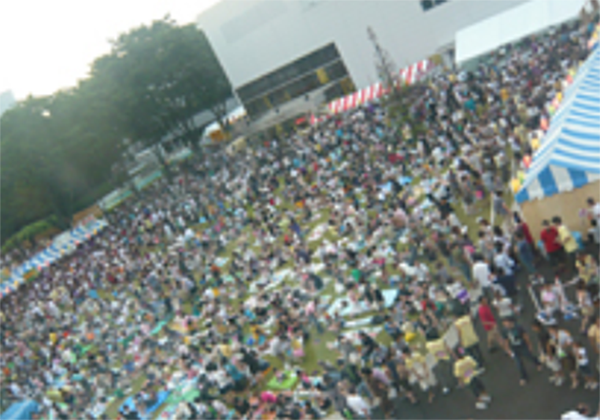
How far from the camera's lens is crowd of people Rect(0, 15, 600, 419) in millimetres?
10930

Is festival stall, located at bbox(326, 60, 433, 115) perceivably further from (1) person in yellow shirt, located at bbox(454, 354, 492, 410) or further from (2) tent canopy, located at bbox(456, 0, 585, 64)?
(1) person in yellow shirt, located at bbox(454, 354, 492, 410)

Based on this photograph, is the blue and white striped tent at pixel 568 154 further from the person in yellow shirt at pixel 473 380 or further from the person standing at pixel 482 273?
the person in yellow shirt at pixel 473 380

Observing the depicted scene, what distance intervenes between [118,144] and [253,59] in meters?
16.2

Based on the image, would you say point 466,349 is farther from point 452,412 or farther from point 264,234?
point 264,234

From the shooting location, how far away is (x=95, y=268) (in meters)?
32.2

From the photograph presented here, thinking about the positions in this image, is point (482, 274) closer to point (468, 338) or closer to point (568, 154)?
point (468, 338)

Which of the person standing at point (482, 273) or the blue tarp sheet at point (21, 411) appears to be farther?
the blue tarp sheet at point (21, 411)

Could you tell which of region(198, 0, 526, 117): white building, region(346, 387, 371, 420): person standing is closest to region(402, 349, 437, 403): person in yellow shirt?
region(346, 387, 371, 420): person standing

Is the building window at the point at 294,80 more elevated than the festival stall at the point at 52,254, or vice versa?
the building window at the point at 294,80

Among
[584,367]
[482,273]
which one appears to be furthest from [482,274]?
[584,367]

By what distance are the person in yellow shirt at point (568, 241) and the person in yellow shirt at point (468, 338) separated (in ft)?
10.3

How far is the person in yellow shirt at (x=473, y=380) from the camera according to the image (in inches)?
376

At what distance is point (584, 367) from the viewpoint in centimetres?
862

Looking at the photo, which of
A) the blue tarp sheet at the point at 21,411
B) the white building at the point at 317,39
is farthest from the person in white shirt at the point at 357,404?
the white building at the point at 317,39
